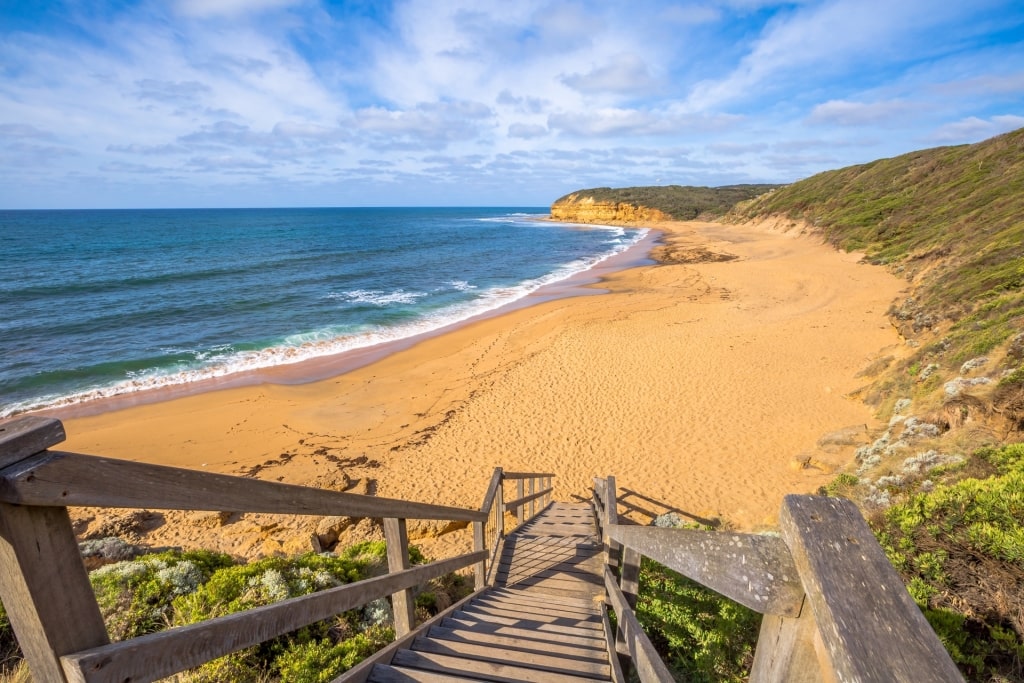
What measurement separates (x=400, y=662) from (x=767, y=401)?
1212cm

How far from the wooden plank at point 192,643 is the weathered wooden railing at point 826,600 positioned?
1.30 metres

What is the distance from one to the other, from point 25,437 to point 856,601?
5.35ft

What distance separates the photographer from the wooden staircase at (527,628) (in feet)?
8.22

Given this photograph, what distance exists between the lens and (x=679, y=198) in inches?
3639

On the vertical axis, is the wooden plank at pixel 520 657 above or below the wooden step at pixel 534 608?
above

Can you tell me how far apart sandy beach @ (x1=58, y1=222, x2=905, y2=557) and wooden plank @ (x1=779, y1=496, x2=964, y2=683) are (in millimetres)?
7592

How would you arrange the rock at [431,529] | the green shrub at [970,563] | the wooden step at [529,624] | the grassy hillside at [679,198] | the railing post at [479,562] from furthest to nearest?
the grassy hillside at [679,198] < the rock at [431,529] < the railing post at [479,562] < the wooden step at [529,624] < the green shrub at [970,563]

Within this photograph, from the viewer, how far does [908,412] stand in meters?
8.88

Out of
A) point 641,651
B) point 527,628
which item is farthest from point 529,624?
point 641,651

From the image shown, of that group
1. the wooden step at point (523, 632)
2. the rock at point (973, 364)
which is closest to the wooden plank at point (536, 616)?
the wooden step at point (523, 632)

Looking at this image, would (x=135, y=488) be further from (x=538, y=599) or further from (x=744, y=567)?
(x=538, y=599)

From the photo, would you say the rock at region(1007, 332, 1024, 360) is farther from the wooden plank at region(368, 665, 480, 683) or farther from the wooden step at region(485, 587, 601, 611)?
the wooden plank at region(368, 665, 480, 683)

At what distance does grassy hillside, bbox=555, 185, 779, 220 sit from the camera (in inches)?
3243

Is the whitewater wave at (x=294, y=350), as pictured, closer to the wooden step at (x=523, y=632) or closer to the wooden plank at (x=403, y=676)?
the wooden step at (x=523, y=632)
